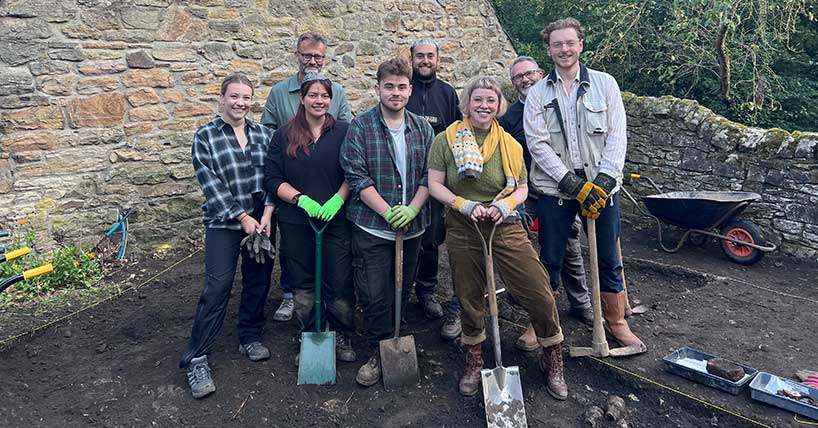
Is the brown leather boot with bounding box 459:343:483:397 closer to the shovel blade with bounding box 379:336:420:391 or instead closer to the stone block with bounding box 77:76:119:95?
the shovel blade with bounding box 379:336:420:391

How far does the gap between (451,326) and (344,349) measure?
79 cm

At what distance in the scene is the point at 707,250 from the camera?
626 centimetres

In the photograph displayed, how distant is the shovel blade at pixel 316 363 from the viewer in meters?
3.76

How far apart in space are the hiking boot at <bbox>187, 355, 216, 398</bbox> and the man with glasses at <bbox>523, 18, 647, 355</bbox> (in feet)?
7.48

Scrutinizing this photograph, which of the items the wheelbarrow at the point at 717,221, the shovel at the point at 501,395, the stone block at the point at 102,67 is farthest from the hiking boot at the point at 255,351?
the wheelbarrow at the point at 717,221

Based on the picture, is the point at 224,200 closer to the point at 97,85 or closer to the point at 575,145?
the point at 575,145

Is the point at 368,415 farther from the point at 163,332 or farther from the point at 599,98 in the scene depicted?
the point at 599,98

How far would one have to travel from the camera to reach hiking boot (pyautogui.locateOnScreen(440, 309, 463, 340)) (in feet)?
14.0

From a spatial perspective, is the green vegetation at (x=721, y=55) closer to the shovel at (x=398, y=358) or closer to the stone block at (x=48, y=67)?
the shovel at (x=398, y=358)

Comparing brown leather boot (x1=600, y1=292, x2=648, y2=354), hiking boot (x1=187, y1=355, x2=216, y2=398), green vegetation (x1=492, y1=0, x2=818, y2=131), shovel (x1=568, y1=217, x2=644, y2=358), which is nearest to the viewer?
hiking boot (x1=187, y1=355, x2=216, y2=398)

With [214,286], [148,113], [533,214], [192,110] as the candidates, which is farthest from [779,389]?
[148,113]

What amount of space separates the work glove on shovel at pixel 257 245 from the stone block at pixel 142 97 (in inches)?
114

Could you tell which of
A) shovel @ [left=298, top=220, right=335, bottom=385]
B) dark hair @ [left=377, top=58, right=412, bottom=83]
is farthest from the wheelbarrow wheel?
shovel @ [left=298, top=220, right=335, bottom=385]

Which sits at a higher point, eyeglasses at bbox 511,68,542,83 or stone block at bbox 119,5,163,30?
stone block at bbox 119,5,163,30
